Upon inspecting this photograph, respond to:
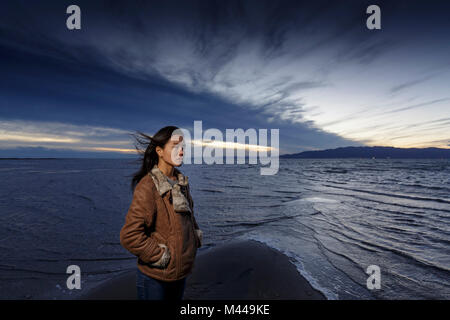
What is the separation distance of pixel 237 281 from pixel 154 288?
3.12 m

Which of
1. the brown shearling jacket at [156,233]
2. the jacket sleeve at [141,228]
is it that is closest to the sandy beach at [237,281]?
the brown shearling jacket at [156,233]

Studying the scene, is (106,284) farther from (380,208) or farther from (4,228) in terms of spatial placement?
(380,208)

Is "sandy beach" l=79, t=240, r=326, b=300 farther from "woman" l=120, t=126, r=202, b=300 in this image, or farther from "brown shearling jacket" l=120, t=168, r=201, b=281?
"brown shearling jacket" l=120, t=168, r=201, b=281

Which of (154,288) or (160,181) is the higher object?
(160,181)

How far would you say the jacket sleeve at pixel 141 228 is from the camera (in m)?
2.08

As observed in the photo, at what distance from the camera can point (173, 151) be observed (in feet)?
7.98

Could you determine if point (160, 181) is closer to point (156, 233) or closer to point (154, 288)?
point (156, 233)

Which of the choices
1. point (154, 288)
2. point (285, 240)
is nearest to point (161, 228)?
point (154, 288)

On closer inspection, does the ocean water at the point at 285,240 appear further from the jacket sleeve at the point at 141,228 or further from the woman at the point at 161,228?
the jacket sleeve at the point at 141,228

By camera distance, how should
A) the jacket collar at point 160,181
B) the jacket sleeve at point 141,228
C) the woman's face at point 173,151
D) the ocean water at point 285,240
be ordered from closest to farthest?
the jacket sleeve at point 141,228 < the jacket collar at point 160,181 < the woman's face at point 173,151 < the ocean water at point 285,240

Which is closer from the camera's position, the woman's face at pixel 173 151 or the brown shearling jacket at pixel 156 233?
the brown shearling jacket at pixel 156 233

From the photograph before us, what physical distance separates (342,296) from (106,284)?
17.8 ft

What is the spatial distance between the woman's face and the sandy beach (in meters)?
3.39
